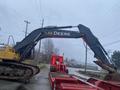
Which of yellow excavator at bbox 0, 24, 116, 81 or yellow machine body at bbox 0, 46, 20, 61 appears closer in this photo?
yellow excavator at bbox 0, 24, 116, 81

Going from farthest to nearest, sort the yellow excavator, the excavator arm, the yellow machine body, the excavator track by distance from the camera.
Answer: the excavator arm
the yellow machine body
the yellow excavator
the excavator track

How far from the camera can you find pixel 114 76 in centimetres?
2184

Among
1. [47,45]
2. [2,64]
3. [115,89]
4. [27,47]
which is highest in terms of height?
[47,45]

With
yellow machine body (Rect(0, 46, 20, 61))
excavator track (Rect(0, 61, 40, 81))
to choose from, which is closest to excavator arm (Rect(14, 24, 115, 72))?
yellow machine body (Rect(0, 46, 20, 61))

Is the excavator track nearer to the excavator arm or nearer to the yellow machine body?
the yellow machine body

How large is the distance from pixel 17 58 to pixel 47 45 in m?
128

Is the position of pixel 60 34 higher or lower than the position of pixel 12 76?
higher

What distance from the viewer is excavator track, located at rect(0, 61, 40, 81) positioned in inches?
849

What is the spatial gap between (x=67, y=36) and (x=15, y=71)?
18.9ft

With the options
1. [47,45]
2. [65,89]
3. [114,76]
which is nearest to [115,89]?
[65,89]

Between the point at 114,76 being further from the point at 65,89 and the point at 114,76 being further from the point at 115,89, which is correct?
the point at 65,89

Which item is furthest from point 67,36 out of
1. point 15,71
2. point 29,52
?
point 15,71

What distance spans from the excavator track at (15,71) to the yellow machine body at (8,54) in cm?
79

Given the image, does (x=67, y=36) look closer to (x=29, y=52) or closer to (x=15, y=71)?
(x=29, y=52)
